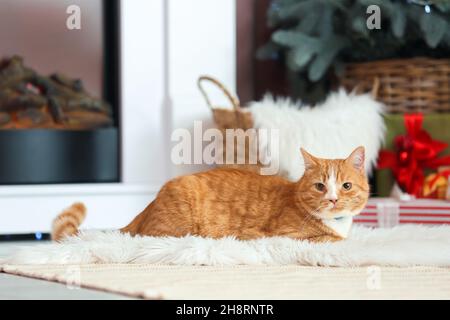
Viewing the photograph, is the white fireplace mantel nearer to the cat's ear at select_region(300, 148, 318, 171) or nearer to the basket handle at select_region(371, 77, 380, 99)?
the basket handle at select_region(371, 77, 380, 99)

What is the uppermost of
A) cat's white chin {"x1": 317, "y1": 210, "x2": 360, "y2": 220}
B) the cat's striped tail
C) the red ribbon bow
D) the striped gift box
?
the red ribbon bow

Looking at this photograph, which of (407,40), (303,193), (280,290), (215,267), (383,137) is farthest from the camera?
(407,40)

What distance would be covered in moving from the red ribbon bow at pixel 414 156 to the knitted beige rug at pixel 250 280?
3.28 ft

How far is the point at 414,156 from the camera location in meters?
2.84

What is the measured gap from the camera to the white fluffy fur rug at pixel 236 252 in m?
1.89

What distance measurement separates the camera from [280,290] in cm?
157

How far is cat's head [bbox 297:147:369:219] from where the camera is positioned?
6.60 ft

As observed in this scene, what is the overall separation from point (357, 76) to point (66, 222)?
1.43 m

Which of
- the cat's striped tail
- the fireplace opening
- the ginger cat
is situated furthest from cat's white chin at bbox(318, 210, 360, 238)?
the fireplace opening

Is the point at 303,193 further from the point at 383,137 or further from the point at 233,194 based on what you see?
the point at 383,137

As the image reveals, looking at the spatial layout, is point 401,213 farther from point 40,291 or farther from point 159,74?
point 40,291

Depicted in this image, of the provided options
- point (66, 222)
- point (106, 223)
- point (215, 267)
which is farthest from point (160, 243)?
point (106, 223)

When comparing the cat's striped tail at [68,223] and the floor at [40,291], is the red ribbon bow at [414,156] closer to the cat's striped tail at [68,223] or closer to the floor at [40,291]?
the cat's striped tail at [68,223]

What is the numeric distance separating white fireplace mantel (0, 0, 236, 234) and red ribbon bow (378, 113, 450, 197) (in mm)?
675
